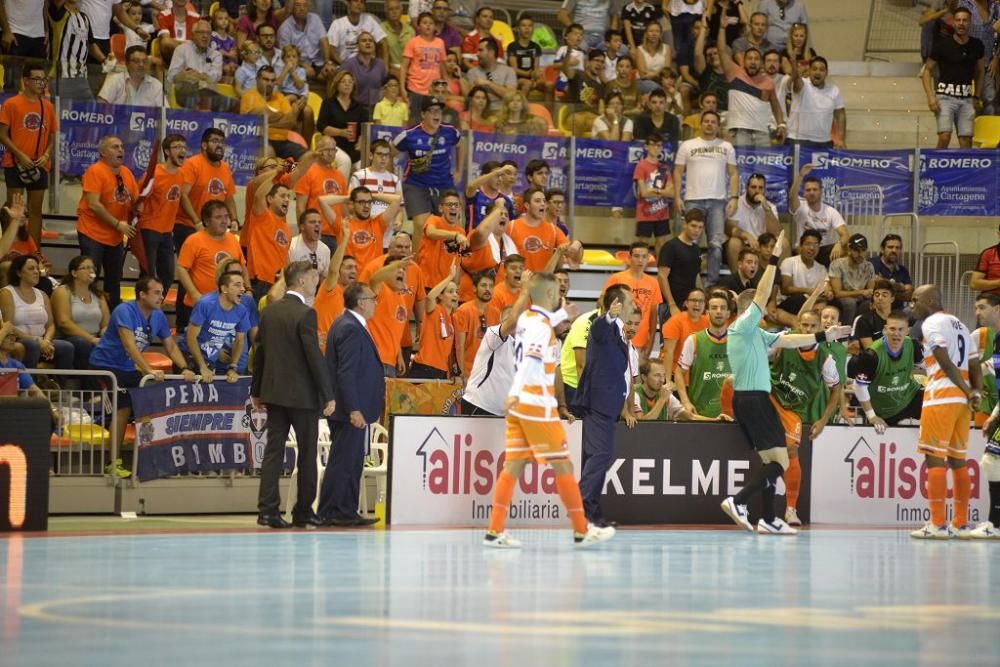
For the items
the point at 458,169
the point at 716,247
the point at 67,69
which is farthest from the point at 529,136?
the point at 67,69

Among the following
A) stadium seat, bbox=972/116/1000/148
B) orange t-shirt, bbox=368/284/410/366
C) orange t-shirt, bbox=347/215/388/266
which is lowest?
orange t-shirt, bbox=368/284/410/366

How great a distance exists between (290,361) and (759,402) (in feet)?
14.4

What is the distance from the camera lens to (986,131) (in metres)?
24.7

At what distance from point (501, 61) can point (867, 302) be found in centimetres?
688

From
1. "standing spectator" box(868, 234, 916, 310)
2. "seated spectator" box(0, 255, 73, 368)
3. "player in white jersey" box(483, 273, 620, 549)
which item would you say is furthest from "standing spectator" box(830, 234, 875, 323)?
"seated spectator" box(0, 255, 73, 368)

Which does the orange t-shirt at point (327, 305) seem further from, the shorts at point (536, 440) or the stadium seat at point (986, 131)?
the stadium seat at point (986, 131)

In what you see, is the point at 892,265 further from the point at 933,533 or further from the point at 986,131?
the point at 933,533

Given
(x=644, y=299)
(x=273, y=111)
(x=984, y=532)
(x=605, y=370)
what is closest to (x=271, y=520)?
(x=605, y=370)

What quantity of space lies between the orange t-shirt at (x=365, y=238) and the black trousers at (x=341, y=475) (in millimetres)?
4220

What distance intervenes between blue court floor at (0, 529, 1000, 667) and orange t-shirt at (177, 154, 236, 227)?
20.2ft

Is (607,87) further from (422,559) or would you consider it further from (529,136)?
(422,559)

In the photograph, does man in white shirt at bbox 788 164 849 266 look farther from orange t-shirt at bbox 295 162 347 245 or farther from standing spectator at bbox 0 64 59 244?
standing spectator at bbox 0 64 59 244

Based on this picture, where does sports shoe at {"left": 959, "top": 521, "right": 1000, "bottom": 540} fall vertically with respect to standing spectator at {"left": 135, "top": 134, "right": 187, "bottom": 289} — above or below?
below

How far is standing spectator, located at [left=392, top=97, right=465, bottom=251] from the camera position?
19.4 metres
